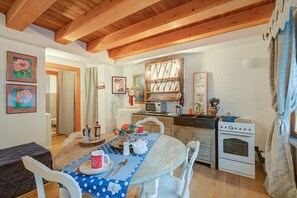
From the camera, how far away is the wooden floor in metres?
1.79

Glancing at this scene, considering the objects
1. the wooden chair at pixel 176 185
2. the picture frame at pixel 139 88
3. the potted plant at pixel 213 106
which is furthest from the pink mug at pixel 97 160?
the picture frame at pixel 139 88

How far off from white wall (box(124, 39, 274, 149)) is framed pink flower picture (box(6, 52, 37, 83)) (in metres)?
3.10

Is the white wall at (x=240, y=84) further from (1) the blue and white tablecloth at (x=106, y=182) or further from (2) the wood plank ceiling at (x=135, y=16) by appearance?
(1) the blue and white tablecloth at (x=106, y=182)

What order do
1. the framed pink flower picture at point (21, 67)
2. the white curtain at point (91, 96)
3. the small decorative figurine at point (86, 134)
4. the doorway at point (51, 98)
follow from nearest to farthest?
Result: the small decorative figurine at point (86, 134)
the framed pink flower picture at point (21, 67)
the white curtain at point (91, 96)
the doorway at point (51, 98)

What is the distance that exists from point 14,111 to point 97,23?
6.45ft

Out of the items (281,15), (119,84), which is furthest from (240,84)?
(119,84)

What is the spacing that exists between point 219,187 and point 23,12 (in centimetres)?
341

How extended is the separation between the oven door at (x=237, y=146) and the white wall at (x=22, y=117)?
10.7ft

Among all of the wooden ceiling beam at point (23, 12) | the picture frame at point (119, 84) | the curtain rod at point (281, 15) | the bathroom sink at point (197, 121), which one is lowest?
the bathroom sink at point (197, 121)

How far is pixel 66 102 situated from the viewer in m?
4.64

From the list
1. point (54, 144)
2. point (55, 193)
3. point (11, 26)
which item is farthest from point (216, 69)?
point (54, 144)

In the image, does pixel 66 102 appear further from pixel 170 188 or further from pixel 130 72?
pixel 170 188

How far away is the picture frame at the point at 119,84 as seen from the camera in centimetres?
406

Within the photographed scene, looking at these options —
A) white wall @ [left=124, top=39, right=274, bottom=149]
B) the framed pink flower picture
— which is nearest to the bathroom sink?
white wall @ [left=124, top=39, right=274, bottom=149]
